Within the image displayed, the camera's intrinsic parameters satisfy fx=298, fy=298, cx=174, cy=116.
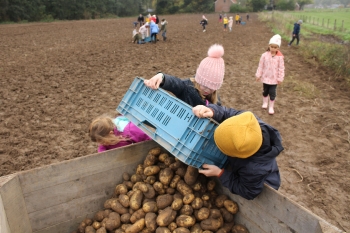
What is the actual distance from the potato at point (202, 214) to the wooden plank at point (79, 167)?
0.90m

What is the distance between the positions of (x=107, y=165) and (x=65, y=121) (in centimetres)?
402

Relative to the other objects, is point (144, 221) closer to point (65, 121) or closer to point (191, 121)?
point (191, 121)

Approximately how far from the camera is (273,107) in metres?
7.67

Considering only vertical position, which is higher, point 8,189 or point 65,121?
point 8,189

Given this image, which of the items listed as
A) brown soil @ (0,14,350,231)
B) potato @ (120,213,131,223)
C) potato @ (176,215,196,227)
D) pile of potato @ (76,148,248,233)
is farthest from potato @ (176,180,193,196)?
brown soil @ (0,14,350,231)

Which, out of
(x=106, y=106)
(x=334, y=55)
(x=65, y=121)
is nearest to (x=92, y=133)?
(x=65, y=121)

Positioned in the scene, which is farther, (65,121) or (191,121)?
(65,121)

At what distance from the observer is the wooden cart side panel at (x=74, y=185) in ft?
8.91

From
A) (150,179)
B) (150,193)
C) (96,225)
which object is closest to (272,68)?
(150,179)

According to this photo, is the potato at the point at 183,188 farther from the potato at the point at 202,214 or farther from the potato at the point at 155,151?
the potato at the point at 155,151

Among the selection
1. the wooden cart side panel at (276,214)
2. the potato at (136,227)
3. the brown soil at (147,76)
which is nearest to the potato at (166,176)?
the potato at (136,227)

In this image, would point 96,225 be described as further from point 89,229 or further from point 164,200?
point 164,200

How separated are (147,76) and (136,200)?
7.79 m

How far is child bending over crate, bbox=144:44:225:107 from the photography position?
317 centimetres
